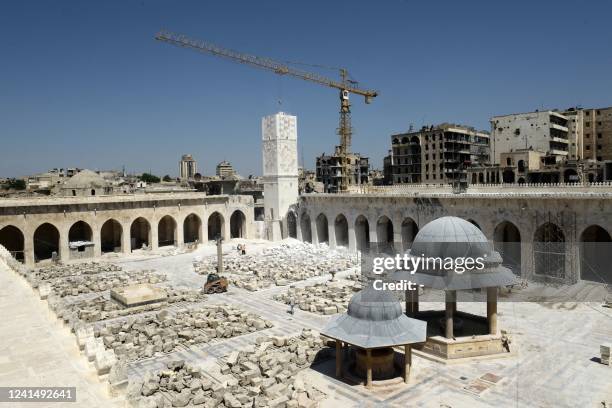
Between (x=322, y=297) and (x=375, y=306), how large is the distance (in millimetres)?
10276

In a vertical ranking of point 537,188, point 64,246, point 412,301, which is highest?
point 537,188

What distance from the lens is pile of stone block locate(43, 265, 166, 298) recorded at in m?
27.0

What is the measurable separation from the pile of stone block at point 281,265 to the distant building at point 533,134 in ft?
97.3

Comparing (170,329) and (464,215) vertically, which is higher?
(464,215)

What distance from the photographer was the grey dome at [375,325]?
13344 millimetres

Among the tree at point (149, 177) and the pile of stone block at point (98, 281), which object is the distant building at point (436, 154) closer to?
the pile of stone block at point (98, 281)

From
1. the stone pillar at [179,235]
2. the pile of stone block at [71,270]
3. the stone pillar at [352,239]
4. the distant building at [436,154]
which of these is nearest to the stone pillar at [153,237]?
the stone pillar at [179,235]

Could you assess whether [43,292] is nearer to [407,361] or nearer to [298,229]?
[407,361]

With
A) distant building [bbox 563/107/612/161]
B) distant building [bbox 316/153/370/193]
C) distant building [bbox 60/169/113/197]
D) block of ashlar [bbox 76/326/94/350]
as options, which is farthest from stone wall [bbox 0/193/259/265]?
distant building [bbox 563/107/612/161]

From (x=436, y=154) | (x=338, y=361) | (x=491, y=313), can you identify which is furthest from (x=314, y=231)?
(x=338, y=361)

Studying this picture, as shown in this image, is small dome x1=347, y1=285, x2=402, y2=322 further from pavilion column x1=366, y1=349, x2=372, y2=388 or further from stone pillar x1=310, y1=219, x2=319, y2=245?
stone pillar x1=310, y1=219, x2=319, y2=245

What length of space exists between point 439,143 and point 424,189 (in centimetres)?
2439

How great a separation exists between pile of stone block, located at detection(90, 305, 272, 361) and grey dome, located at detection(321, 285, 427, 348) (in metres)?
6.13

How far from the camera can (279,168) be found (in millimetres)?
45594
